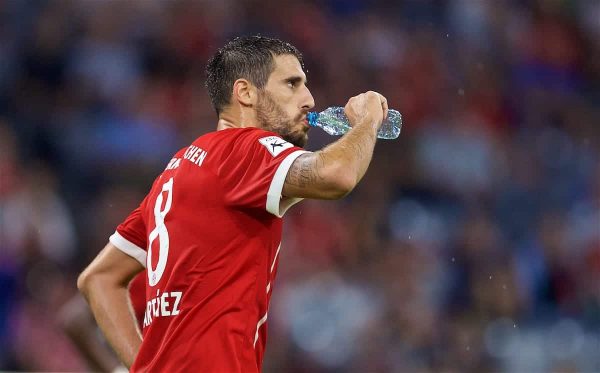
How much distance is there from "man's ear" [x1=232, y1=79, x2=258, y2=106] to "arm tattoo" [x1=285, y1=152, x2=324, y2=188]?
626mm

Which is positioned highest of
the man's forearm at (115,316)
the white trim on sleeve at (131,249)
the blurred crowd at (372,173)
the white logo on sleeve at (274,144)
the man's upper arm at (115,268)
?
the white logo on sleeve at (274,144)

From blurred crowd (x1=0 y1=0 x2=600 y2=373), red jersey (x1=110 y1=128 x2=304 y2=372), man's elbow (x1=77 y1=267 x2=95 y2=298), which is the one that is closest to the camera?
red jersey (x1=110 y1=128 x2=304 y2=372)

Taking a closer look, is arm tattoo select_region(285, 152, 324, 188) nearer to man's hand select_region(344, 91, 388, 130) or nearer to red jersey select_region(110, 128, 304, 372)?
red jersey select_region(110, 128, 304, 372)

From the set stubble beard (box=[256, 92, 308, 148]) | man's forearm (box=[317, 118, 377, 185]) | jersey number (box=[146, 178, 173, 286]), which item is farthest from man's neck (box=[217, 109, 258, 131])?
man's forearm (box=[317, 118, 377, 185])

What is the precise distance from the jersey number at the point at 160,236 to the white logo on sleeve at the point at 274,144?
425 mm

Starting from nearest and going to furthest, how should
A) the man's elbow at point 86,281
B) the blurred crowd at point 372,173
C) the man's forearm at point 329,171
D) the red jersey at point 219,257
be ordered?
the man's forearm at point 329,171
the red jersey at point 219,257
the man's elbow at point 86,281
the blurred crowd at point 372,173

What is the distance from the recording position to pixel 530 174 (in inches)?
343

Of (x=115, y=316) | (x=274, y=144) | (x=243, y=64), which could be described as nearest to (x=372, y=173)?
(x=243, y=64)

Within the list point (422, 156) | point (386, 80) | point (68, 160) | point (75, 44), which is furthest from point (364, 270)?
point (75, 44)

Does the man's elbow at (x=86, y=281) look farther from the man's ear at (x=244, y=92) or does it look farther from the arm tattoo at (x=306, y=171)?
the arm tattoo at (x=306, y=171)

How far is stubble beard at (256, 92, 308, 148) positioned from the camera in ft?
11.7

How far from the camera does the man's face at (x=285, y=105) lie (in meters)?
3.58

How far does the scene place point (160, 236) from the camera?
3.34m

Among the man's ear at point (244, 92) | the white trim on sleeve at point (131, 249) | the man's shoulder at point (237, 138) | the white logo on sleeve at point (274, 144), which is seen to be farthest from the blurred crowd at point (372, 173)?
the white logo on sleeve at point (274, 144)
